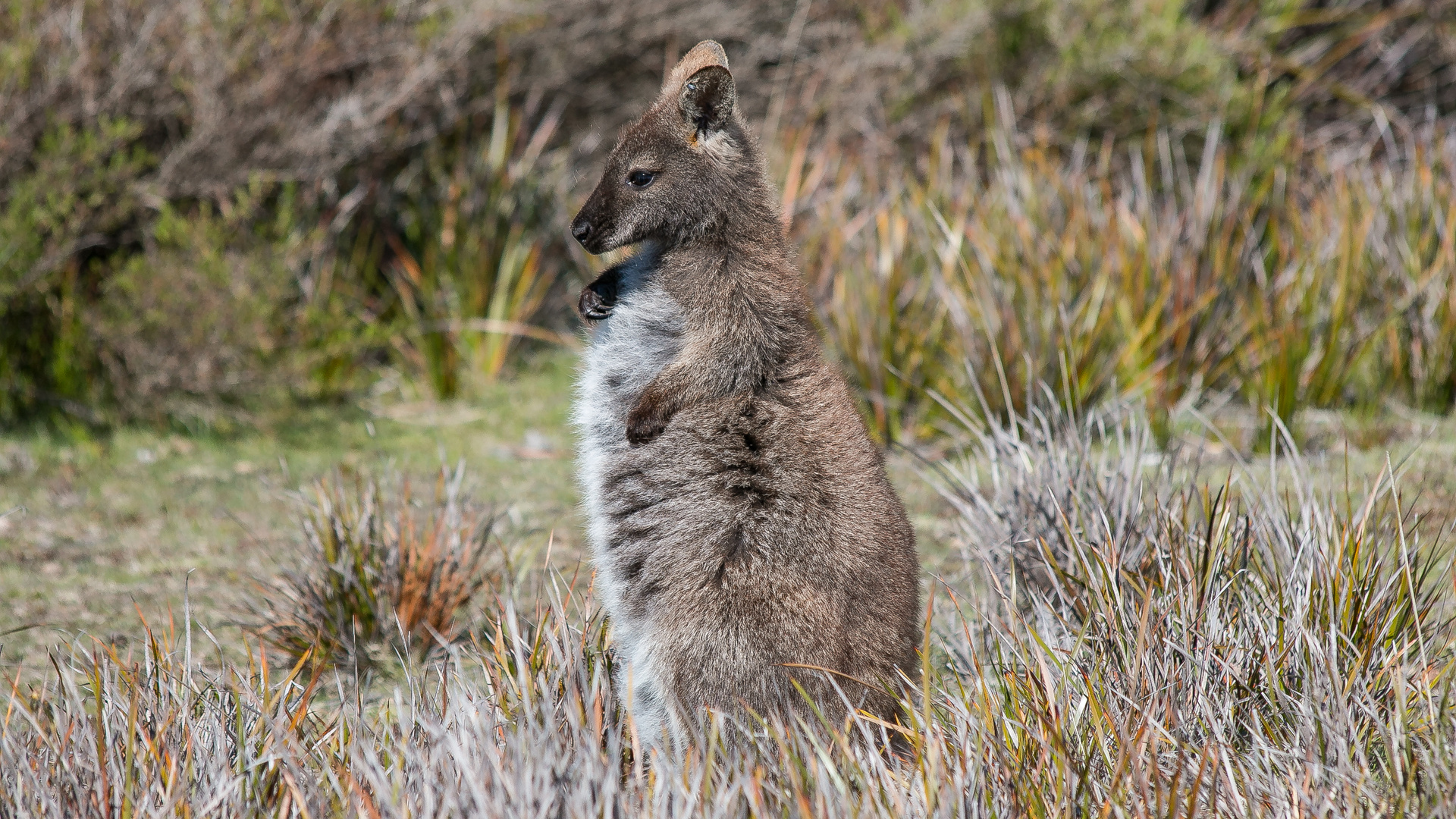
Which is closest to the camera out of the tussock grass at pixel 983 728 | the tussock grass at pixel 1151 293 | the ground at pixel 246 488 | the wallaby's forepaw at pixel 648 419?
the tussock grass at pixel 983 728

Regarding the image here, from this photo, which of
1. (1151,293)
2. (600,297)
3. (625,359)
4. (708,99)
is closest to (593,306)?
(600,297)

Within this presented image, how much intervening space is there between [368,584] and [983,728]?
7.51 ft

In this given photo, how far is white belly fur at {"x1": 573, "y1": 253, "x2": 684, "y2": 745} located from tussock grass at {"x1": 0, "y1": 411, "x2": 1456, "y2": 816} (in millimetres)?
142

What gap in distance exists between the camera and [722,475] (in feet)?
9.91

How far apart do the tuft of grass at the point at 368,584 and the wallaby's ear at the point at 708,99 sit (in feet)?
5.27

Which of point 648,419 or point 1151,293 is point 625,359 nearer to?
point 648,419

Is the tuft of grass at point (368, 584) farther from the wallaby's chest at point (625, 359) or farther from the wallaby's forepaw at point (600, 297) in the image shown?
the wallaby's forepaw at point (600, 297)

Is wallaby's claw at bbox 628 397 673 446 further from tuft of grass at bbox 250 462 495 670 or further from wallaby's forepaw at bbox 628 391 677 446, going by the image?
tuft of grass at bbox 250 462 495 670

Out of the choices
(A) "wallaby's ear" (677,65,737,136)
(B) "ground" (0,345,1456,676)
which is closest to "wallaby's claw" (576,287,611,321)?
(A) "wallaby's ear" (677,65,737,136)

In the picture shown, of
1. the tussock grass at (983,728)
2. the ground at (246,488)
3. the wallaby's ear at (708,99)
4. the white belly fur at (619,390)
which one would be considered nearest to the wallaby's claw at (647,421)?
the white belly fur at (619,390)

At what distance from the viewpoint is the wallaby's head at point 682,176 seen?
3389 millimetres

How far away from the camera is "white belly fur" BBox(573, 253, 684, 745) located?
3123mm

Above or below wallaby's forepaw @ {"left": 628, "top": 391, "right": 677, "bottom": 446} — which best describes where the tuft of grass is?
below

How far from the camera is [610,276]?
11.4 feet
